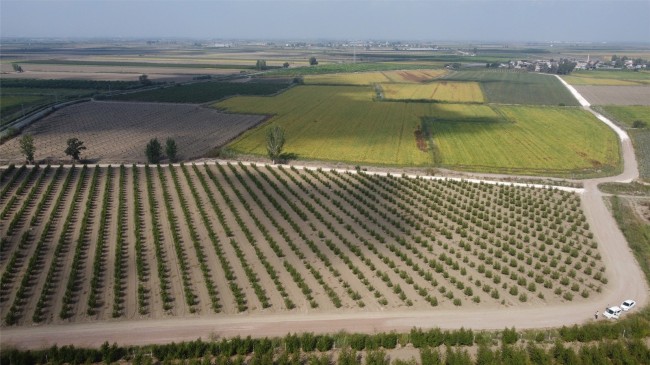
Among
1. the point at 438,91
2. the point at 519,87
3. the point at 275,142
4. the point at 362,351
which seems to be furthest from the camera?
the point at 519,87

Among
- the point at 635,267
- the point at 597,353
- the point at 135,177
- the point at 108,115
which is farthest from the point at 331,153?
the point at 108,115

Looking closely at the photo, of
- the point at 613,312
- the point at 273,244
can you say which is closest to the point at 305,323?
the point at 273,244

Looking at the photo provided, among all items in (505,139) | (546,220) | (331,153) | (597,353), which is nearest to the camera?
(597,353)

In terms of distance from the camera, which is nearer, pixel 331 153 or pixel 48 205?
pixel 48 205

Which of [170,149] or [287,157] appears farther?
[287,157]

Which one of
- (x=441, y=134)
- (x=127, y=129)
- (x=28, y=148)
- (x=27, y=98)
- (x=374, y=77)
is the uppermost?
(x=28, y=148)

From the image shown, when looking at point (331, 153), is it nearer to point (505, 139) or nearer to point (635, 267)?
point (505, 139)

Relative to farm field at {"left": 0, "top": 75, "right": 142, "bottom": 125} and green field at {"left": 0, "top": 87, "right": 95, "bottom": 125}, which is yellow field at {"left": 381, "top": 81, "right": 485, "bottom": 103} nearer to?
farm field at {"left": 0, "top": 75, "right": 142, "bottom": 125}

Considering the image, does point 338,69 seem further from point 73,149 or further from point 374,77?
point 73,149
